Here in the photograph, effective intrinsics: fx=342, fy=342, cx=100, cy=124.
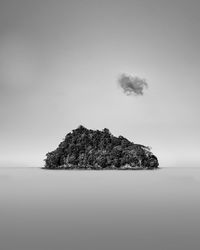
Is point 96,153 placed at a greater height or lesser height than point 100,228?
greater

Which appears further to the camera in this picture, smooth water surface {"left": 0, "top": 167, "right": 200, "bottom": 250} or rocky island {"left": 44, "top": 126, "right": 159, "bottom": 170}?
rocky island {"left": 44, "top": 126, "right": 159, "bottom": 170}

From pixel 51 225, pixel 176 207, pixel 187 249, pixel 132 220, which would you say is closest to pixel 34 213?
pixel 51 225

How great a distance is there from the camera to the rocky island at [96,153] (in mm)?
157250

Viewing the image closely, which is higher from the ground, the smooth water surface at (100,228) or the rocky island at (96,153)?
the rocky island at (96,153)

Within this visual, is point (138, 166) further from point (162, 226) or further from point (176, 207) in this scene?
point (162, 226)

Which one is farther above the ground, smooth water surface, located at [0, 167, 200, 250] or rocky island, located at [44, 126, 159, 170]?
rocky island, located at [44, 126, 159, 170]

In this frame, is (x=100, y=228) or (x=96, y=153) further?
(x=96, y=153)

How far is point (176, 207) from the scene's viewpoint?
109ft

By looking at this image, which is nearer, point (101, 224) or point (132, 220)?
point (101, 224)

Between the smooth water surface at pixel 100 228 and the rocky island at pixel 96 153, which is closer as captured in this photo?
the smooth water surface at pixel 100 228

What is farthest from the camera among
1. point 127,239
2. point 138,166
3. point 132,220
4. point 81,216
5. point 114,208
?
point 138,166

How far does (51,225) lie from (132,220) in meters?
6.22

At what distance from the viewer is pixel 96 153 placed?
164125 millimetres

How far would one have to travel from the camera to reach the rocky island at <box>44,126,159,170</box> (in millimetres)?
157250
